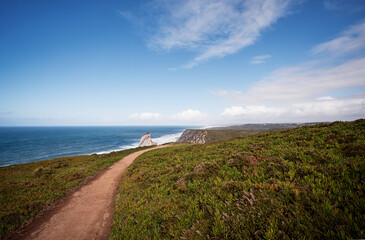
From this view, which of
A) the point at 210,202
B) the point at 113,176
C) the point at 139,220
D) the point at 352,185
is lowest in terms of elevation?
the point at 113,176

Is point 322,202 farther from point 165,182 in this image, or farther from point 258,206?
point 165,182

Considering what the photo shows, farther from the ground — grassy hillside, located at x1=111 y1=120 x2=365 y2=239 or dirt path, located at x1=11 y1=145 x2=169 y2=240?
grassy hillside, located at x1=111 y1=120 x2=365 y2=239

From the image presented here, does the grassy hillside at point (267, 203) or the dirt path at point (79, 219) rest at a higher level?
the grassy hillside at point (267, 203)

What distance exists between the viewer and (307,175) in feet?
19.0

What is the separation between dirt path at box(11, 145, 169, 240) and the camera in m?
8.15

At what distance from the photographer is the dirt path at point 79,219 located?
321 inches

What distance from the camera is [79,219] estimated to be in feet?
31.1

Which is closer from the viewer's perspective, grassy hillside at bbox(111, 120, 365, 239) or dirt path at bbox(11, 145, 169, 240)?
grassy hillside at bbox(111, 120, 365, 239)

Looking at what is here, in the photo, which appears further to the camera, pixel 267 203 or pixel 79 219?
pixel 79 219

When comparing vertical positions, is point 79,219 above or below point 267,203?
below

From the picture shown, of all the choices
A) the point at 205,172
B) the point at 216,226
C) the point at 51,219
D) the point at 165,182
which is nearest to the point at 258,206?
the point at 216,226

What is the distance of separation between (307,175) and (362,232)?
11.2 ft

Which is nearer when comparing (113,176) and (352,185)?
(352,185)

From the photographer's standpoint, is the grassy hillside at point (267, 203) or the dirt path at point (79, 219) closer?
the grassy hillside at point (267, 203)
